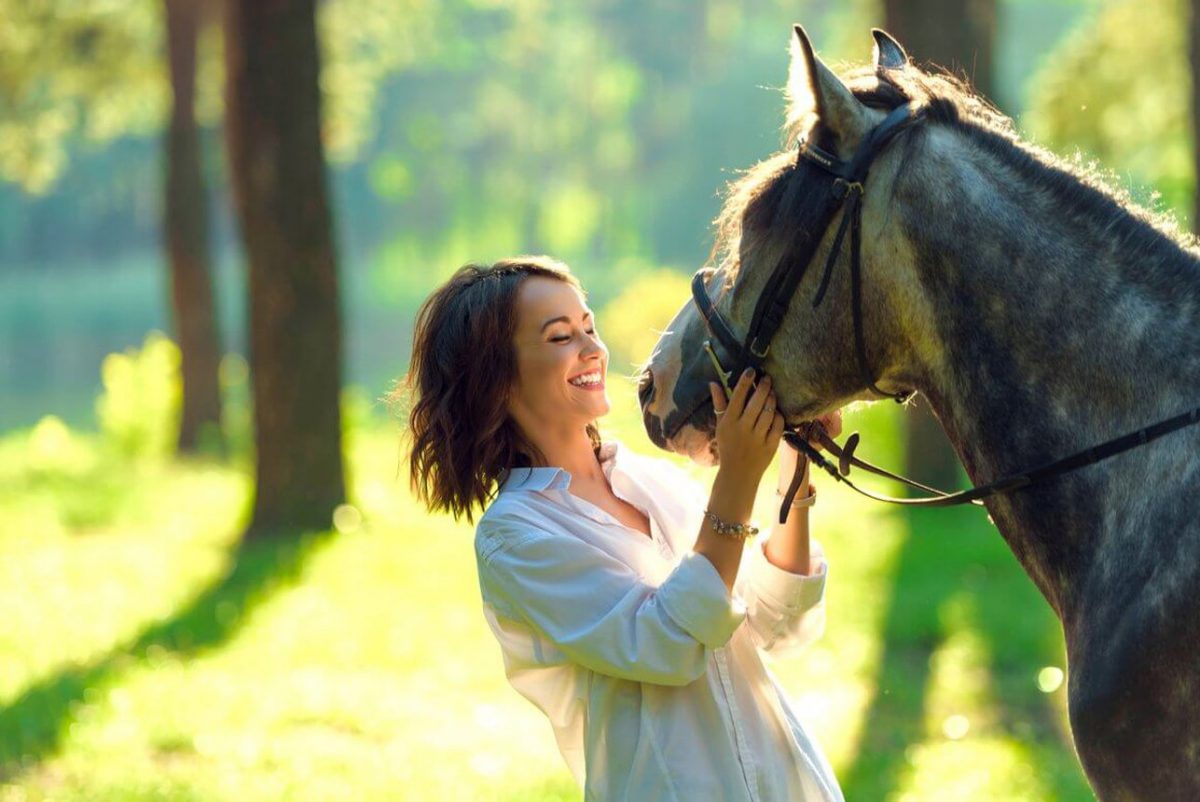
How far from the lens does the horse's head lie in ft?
7.96

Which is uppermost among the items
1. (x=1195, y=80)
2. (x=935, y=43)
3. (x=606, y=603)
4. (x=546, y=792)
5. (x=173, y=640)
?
(x=935, y=43)

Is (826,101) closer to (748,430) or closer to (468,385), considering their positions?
(748,430)

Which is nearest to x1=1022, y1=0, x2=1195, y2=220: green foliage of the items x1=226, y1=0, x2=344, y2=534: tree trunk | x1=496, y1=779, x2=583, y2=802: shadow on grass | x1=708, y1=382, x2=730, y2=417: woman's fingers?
x1=226, y1=0, x2=344, y2=534: tree trunk

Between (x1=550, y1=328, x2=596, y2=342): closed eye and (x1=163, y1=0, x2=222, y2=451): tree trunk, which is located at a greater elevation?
(x1=163, y1=0, x2=222, y2=451): tree trunk

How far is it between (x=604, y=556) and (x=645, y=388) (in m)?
0.36

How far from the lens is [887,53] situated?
8.73 feet

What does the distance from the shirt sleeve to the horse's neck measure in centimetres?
55

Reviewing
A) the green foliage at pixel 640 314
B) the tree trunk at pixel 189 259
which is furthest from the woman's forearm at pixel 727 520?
the green foliage at pixel 640 314

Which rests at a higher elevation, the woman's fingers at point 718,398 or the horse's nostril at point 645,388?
the horse's nostril at point 645,388

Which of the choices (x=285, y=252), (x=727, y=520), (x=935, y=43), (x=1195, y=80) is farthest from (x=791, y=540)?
(x=285, y=252)

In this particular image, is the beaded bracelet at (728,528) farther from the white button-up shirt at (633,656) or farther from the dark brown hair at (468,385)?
the dark brown hair at (468,385)

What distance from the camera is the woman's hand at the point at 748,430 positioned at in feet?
8.29

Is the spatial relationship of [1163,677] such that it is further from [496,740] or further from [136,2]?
[136,2]

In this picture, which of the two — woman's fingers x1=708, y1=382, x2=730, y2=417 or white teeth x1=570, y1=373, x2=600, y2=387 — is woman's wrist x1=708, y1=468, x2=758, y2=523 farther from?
white teeth x1=570, y1=373, x2=600, y2=387
